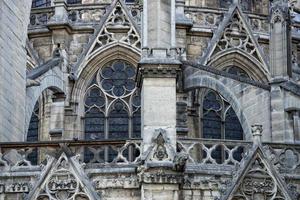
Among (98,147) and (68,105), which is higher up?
(68,105)

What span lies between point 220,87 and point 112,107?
476 centimetres

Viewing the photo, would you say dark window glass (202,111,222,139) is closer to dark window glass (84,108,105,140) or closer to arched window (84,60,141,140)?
arched window (84,60,141,140)

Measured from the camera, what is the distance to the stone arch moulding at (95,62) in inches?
878

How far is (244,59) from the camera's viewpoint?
76.2 ft

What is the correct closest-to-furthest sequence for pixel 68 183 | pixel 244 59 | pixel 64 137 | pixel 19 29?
1. pixel 68 183
2. pixel 19 29
3. pixel 64 137
4. pixel 244 59

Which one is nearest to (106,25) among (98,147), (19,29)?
(19,29)

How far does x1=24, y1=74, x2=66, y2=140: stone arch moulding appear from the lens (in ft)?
60.5

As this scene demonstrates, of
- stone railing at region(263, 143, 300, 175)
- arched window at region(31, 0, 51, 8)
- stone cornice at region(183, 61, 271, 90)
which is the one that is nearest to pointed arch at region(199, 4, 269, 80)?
stone cornice at region(183, 61, 271, 90)

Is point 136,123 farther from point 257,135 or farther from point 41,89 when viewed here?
point 257,135

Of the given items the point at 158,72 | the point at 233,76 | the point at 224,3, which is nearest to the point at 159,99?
the point at 158,72

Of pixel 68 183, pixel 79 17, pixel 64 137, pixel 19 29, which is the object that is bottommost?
pixel 68 183

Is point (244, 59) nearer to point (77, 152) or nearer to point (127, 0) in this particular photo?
point (127, 0)

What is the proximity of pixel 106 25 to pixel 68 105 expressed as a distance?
7.80ft

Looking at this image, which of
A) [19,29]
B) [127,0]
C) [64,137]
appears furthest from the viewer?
[127,0]
